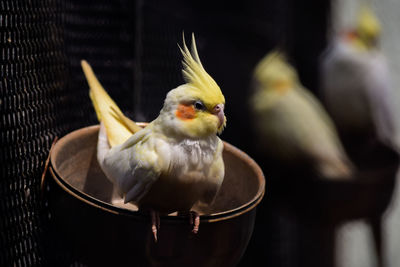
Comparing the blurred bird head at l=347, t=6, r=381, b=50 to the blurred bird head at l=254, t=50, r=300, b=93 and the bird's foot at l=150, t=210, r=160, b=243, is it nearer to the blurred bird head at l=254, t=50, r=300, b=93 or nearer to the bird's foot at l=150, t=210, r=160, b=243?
the blurred bird head at l=254, t=50, r=300, b=93

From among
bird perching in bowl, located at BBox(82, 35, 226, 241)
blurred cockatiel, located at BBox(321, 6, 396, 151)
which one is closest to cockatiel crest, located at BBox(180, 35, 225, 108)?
bird perching in bowl, located at BBox(82, 35, 226, 241)

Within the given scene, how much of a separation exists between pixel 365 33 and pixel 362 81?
0.15 m

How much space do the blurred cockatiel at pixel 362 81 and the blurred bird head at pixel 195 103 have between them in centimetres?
106

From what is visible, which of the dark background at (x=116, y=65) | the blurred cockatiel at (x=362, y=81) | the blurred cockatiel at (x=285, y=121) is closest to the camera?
the dark background at (x=116, y=65)

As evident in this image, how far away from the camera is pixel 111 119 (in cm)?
81

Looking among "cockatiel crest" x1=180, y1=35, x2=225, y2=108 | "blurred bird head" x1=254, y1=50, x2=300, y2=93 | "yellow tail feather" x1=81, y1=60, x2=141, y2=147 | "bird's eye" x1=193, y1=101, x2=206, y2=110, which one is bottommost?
"blurred bird head" x1=254, y1=50, x2=300, y2=93

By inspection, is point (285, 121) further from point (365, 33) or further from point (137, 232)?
point (137, 232)

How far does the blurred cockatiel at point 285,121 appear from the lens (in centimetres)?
146

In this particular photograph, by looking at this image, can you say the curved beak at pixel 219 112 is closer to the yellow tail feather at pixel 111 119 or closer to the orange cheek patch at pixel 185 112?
the orange cheek patch at pixel 185 112

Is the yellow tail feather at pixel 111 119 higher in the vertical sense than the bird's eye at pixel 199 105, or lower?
lower

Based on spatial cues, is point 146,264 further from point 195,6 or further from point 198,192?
point 195,6

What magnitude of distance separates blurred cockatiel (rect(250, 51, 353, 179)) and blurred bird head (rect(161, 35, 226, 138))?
2.75 ft

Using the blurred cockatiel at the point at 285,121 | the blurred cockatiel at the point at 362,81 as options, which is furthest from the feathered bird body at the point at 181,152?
the blurred cockatiel at the point at 362,81

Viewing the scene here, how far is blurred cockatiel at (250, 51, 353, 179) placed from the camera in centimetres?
146
